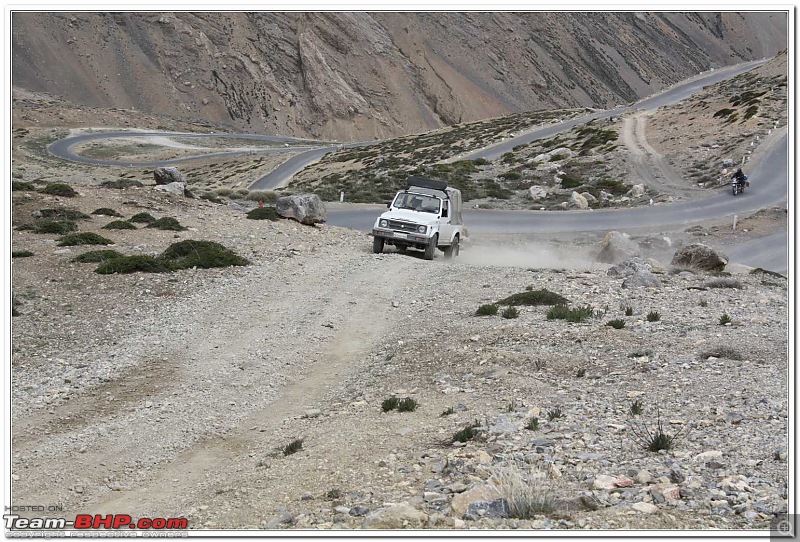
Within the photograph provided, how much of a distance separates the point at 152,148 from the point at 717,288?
A: 264ft

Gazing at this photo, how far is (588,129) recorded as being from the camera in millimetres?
69938

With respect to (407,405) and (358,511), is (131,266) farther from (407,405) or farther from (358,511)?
(358,511)

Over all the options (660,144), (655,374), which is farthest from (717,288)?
(660,144)

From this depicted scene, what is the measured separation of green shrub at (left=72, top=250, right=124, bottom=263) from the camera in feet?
66.8

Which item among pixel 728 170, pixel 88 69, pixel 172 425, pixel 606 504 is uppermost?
pixel 88 69

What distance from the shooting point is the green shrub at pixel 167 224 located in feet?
85.0

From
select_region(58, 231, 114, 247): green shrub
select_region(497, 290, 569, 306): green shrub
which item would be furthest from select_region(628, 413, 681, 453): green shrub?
select_region(58, 231, 114, 247): green shrub

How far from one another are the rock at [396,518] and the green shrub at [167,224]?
20380 mm

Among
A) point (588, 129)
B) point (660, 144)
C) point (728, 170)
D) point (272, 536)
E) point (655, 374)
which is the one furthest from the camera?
point (588, 129)

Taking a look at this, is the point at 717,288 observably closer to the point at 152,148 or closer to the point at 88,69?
the point at 152,148

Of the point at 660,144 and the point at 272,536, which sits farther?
the point at 660,144

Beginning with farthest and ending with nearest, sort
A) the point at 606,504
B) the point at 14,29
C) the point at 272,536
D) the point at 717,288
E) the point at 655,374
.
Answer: the point at 14,29 < the point at 717,288 < the point at 655,374 < the point at 606,504 < the point at 272,536

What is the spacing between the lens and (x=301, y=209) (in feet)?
97.3

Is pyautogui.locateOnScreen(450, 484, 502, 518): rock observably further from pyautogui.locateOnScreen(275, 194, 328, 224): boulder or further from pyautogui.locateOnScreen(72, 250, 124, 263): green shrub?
pyautogui.locateOnScreen(275, 194, 328, 224): boulder
